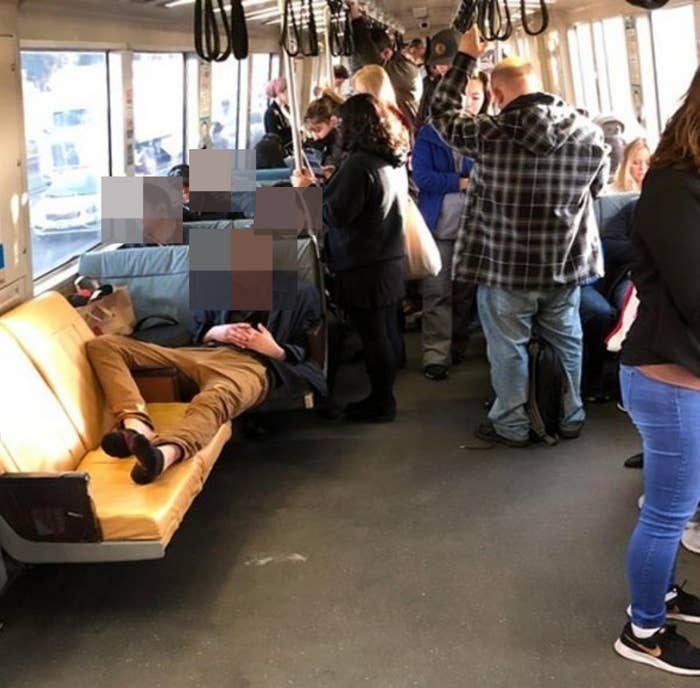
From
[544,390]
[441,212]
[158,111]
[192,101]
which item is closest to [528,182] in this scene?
[544,390]

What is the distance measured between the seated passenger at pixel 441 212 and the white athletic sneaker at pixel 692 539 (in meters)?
2.21

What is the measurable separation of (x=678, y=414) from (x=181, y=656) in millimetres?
1685

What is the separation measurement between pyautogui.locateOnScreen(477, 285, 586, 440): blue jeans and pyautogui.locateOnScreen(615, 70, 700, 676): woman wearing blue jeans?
5.39 feet

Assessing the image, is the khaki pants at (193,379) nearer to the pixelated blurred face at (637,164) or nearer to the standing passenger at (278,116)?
the pixelated blurred face at (637,164)

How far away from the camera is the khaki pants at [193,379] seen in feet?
11.0

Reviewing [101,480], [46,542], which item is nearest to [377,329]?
[101,480]

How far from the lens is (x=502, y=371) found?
4270 mm

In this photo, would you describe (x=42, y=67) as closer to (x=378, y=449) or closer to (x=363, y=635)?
(x=378, y=449)

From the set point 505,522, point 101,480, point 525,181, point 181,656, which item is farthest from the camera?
point 525,181

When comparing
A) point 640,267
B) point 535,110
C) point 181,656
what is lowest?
point 181,656

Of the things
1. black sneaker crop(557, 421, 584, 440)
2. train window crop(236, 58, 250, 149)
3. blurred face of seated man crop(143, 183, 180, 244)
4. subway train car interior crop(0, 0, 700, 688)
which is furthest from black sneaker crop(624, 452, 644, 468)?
train window crop(236, 58, 250, 149)

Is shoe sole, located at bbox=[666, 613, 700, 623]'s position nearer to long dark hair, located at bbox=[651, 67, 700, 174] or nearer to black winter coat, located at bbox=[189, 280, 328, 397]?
long dark hair, located at bbox=[651, 67, 700, 174]

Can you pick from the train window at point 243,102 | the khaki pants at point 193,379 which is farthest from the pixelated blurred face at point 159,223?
the train window at point 243,102

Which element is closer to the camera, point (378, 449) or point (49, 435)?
point (49, 435)
